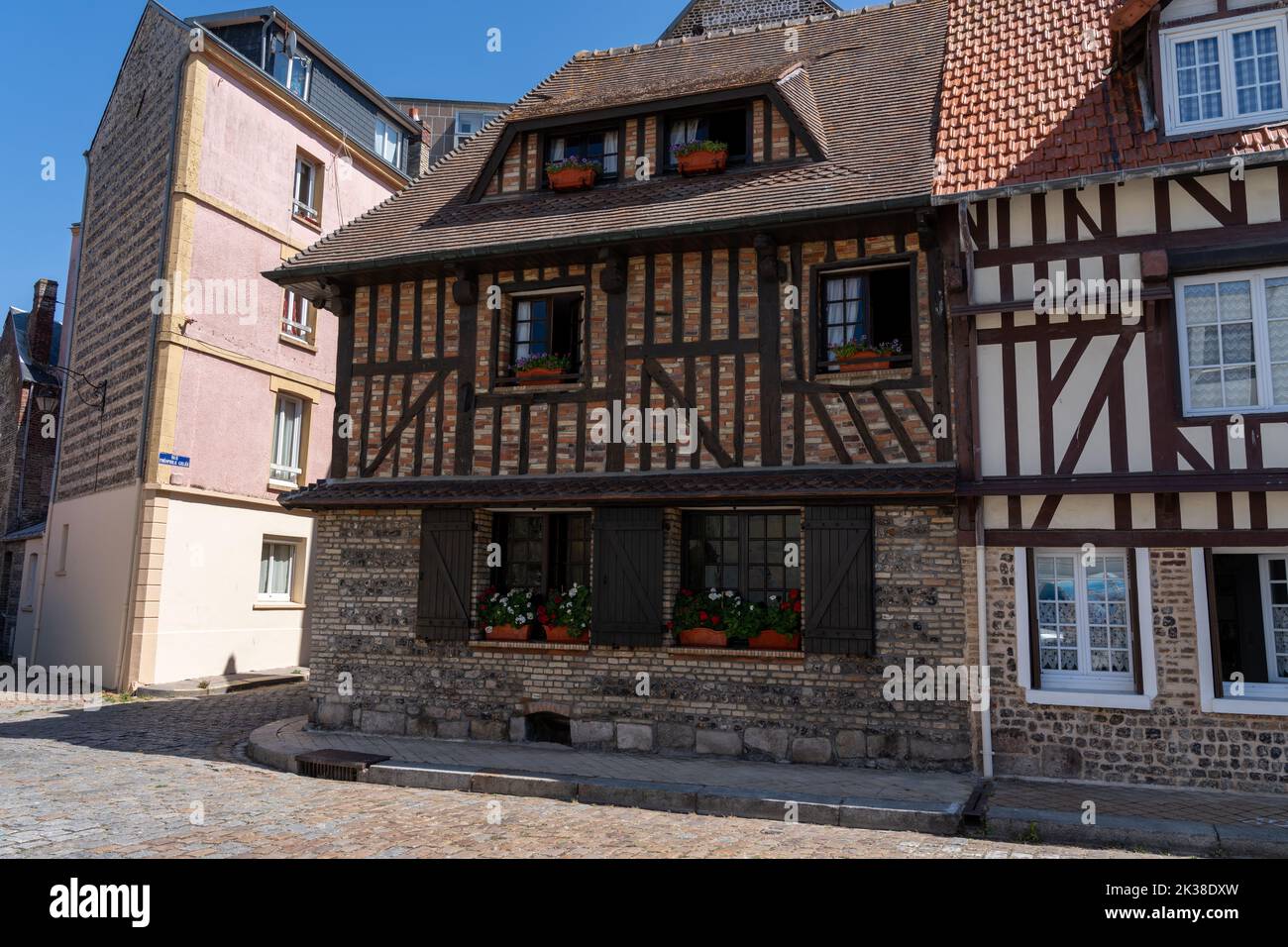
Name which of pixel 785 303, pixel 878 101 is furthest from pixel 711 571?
pixel 878 101

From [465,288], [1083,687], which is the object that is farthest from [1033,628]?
[465,288]

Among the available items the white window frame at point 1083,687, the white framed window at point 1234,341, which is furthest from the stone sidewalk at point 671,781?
the white framed window at point 1234,341

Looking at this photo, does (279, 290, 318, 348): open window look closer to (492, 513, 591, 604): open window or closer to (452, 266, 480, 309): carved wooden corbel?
(452, 266, 480, 309): carved wooden corbel

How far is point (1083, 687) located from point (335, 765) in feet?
22.9

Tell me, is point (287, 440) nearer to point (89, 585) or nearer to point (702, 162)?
point (89, 585)

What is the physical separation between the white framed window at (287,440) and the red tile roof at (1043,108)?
12778 millimetres

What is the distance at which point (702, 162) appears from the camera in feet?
35.1

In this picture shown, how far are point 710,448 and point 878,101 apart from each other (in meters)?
4.99

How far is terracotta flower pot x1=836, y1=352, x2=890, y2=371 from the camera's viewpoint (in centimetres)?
919

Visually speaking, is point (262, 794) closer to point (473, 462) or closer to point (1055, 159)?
point (473, 462)

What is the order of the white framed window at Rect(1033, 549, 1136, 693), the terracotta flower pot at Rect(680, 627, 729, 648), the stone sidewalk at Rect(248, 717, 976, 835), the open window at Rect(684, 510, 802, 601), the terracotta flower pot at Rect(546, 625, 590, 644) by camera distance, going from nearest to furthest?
1. the stone sidewalk at Rect(248, 717, 976, 835)
2. the white framed window at Rect(1033, 549, 1136, 693)
3. the terracotta flower pot at Rect(680, 627, 729, 648)
4. the open window at Rect(684, 510, 802, 601)
5. the terracotta flower pot at Rect(546, 625, 590, 644)

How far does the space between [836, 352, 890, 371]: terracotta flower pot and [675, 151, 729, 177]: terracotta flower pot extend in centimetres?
297

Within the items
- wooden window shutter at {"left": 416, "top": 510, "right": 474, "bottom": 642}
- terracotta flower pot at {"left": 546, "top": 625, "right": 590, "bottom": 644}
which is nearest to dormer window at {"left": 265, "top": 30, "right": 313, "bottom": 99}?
wooden window shutter at {"left": 416, "top": 510, "right": 474, "bottom": 642}

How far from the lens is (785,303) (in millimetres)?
9648
